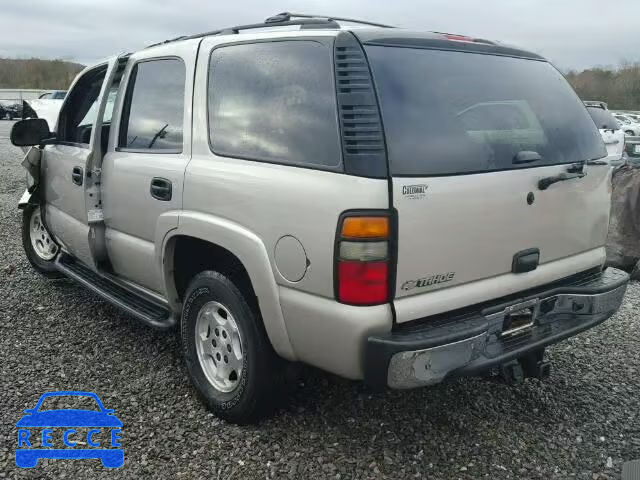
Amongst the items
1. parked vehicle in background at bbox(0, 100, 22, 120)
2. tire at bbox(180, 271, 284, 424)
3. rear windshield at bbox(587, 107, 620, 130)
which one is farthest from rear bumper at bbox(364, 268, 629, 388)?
parked vehicle in background at bbox(0, 100, 22, 120)

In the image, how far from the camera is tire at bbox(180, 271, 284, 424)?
2.75 metres

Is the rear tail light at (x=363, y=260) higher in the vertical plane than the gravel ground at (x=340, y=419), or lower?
higher

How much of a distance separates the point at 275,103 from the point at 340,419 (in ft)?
5.39

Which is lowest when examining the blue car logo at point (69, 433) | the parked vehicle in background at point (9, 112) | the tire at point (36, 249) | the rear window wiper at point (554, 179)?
the parked vehicle in background at point (9, 112)

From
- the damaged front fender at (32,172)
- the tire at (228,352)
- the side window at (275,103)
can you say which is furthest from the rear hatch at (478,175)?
the damaged front fender at (32,172)

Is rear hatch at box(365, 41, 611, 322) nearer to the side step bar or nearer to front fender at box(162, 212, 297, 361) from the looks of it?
front fender at box(162, 212, 297, 361)

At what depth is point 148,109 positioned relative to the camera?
3516 mm

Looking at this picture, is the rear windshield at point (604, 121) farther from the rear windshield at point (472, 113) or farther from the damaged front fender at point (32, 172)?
the damaged front fender at point (32, 172)

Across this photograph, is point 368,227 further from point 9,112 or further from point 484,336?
point 9,112

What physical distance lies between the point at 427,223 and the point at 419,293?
0.29 meters

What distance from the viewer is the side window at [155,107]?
10.6 ft

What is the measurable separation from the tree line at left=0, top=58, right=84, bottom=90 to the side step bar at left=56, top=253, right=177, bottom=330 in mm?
63386

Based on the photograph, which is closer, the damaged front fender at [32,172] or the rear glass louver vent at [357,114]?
the rear glass louver vent at [357,114]

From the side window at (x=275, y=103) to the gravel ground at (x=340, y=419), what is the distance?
138 cm
